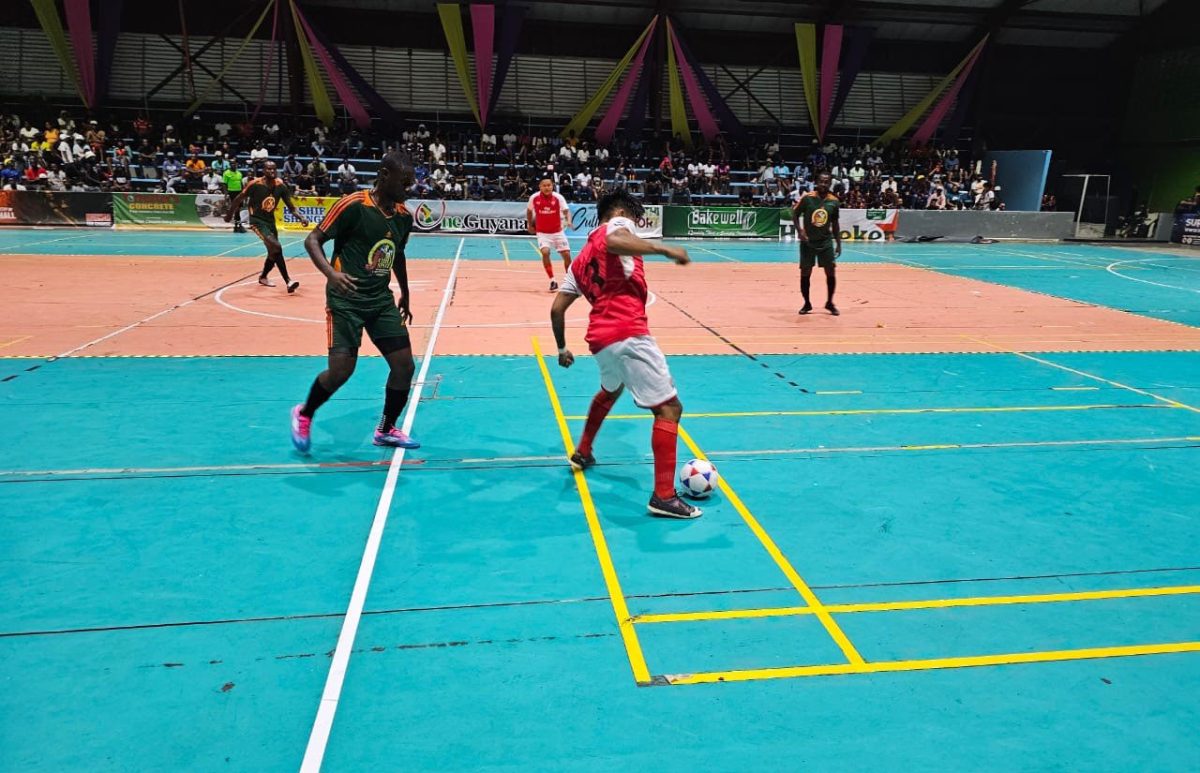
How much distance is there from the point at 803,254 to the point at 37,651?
425 inches

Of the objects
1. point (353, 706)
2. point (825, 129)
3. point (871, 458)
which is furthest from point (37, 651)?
point (825, 129)

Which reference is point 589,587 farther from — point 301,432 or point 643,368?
point 301,432

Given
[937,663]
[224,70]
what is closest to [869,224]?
[224,70]

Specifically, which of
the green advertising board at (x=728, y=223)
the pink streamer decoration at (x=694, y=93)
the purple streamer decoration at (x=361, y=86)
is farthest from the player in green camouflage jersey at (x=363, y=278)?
the pink streamer decoration at (x=694, y=93)

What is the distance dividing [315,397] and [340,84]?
29.5 m

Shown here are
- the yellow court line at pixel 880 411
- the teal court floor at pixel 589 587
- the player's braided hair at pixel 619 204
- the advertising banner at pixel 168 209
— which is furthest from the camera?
the advertising banner at pixel 168 209

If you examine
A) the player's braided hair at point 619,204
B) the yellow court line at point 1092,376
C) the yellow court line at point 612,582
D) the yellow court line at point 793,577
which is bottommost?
the yellow court line at point 612,582

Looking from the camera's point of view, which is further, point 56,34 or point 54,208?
point 56,34

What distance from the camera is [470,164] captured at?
107ft

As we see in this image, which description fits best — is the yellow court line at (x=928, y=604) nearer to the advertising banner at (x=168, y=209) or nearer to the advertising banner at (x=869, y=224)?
the advertising banner at (x=869, y=224)

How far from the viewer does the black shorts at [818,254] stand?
473 inches

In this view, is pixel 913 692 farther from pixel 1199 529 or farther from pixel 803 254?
pixel 803 254

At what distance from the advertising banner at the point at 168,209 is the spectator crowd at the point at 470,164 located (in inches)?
36.9

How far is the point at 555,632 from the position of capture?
3852 millimetres
